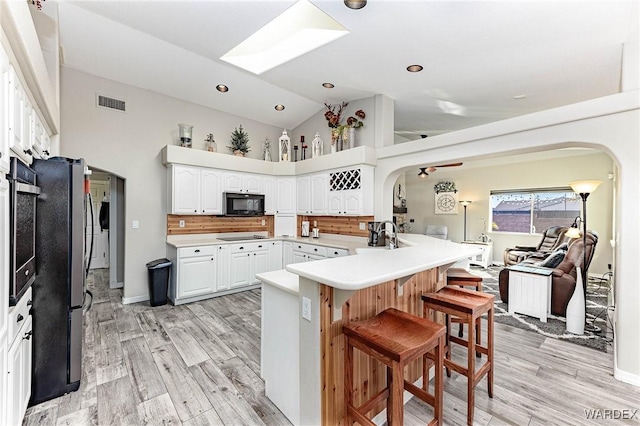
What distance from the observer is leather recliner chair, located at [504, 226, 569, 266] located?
579cm

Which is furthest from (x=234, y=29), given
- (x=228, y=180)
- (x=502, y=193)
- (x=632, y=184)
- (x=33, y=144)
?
(x=502, y=193)

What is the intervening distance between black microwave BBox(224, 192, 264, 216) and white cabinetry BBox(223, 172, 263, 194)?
9 centimetres

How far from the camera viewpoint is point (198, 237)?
16.0 ft

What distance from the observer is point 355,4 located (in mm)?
2354

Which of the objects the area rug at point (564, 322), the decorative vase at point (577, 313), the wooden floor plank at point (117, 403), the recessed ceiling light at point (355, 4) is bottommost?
the wooden floor plank at point (117, 403)

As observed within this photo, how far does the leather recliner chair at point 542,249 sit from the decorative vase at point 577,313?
2911mm

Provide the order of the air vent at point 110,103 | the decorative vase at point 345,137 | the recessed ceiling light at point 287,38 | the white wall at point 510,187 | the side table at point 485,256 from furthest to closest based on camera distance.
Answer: the side table at point 485,256 < the white wall at point 510,187 < the decorative vase at point 345,137 < the air vent at point 110,103 < the recessed ceiling light at point 287,38

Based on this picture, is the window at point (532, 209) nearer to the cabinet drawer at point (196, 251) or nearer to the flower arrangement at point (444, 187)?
the flower arrangement at point (444, 187)

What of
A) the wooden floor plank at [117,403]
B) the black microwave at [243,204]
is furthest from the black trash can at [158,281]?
the wooden floor plank at [117,403]

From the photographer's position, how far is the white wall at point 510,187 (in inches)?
234

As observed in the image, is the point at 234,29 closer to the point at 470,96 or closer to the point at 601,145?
the point at 470,96

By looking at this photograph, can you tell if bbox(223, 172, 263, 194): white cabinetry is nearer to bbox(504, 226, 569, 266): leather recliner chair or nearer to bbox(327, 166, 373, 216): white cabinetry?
bbox(327, 166, 373, 216): white cabinetry

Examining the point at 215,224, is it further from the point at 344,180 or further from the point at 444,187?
the point at 444,187

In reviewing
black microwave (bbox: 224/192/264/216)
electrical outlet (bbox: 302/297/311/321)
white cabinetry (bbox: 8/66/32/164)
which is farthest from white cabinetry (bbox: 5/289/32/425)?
black microwave (bbox: 224/192/264/216)
